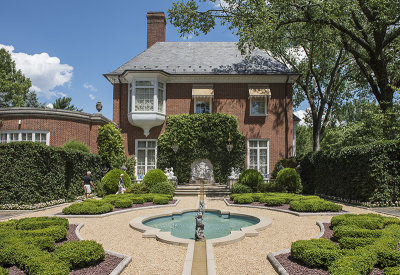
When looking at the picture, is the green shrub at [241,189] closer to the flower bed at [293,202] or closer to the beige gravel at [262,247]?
the flower bed at [293,202]

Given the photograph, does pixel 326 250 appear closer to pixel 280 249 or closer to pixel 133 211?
pixel 280 249

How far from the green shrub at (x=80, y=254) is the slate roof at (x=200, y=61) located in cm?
1708

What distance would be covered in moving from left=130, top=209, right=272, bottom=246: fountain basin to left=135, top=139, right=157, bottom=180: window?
10.0 meters

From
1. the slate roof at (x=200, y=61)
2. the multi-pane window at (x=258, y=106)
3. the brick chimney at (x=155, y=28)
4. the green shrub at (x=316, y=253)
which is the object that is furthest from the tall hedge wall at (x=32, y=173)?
the brick chimney at (x=155, y=28)

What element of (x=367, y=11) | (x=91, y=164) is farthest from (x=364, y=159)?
(x=91, y=164)

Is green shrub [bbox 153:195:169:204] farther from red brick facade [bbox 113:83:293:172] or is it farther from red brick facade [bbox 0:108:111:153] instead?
red brick facade [bbox 0:108:111:153]

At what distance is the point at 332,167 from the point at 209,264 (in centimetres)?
1266

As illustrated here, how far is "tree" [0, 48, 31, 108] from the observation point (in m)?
36.3

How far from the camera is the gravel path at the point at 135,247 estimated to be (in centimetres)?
537

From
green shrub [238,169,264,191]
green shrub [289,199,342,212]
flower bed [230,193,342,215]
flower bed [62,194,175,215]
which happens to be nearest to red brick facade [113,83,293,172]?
green shrub [238,169,264,191]

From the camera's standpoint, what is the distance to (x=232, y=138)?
21.0 metres

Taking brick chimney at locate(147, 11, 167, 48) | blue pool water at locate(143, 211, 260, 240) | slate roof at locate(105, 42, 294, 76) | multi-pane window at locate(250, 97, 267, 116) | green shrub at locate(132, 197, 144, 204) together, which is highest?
brick chimney at locate(147, 11, 167, 48)

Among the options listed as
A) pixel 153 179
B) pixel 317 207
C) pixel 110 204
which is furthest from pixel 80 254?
pixel 153 179

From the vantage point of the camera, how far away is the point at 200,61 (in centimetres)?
2316
